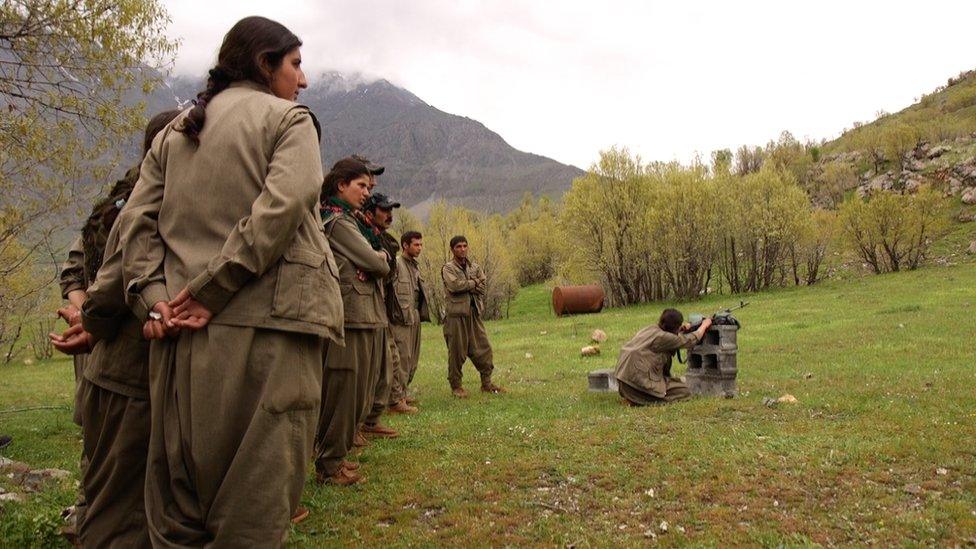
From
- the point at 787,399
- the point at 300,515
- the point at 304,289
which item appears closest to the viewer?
the point at 304,289

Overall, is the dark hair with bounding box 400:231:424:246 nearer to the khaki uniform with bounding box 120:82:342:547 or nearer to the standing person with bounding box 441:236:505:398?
the standing person with bounding box 441:236:505:398

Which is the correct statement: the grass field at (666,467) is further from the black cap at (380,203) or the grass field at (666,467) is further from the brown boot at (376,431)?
the black cap at (380,203)

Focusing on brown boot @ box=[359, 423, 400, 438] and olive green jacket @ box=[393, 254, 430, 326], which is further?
olive green jacket @ box=[393, 254, 430, 326]

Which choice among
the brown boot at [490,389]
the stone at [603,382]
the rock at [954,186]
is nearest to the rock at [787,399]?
the stone at [603,382]

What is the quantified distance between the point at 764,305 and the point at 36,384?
2440 cm

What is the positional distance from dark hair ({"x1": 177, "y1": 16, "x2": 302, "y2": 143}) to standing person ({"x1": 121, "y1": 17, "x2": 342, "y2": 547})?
106mm

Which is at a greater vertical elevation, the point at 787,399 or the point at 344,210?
the point at 344,210

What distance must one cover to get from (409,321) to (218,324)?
231 inches

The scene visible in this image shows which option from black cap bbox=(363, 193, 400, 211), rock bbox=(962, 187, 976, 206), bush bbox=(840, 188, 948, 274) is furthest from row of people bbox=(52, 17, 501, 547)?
rock bbox=(962, 187, 976, 206)

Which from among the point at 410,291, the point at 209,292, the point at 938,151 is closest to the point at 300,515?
the point at 209,292

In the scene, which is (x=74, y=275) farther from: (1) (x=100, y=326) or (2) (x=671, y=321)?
(2) (x=671, y=321)

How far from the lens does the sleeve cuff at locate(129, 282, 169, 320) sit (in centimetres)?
246

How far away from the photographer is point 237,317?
2.38m

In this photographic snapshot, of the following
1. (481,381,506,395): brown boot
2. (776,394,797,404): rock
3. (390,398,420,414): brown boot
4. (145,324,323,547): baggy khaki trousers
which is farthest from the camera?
(481,381,506,395): brown boot
